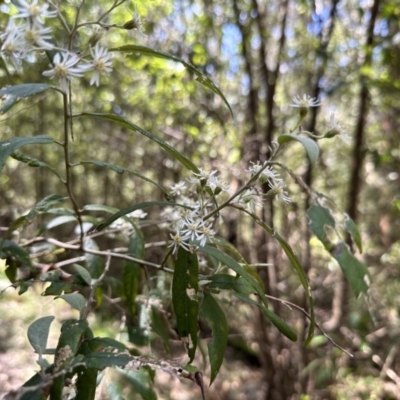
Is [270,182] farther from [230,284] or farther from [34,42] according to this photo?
[34,42]

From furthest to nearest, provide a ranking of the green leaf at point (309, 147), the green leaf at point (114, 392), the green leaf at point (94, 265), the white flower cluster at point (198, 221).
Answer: the green leaf at point (94, 265) < the green leaf at point (114, 392) < the white flower cluster at point (198, 221) < the green leaf at point (309, 147)

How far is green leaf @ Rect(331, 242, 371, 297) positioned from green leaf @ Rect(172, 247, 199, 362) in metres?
0.26

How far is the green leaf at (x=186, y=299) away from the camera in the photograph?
2.02 feet

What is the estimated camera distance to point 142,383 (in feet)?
2.42

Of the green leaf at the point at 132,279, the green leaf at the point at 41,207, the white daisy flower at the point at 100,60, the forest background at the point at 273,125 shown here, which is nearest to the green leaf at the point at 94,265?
the green leaf at the point at 132,279

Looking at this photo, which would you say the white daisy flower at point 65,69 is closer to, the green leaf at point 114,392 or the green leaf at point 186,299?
the green leaf at point 186,299

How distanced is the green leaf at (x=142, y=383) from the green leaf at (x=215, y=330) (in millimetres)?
164

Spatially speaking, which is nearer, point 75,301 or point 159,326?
point 75,301

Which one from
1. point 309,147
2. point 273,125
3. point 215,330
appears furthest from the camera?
point 273,125

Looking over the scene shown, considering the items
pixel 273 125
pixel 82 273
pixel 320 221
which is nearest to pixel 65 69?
pixel 82 273

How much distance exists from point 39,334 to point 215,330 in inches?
9.4

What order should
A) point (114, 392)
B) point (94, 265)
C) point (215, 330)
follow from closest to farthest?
point (215, 330) → point (114, 392) → point (94, 265)

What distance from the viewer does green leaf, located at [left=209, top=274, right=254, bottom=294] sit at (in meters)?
0.66

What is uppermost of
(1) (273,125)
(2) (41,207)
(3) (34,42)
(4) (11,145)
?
(3) (34,42)
